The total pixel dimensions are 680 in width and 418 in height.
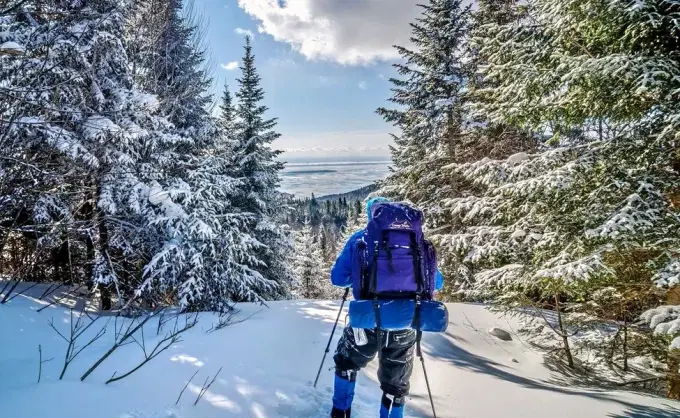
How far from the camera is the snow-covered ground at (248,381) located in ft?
9.62

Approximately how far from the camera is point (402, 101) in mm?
13852

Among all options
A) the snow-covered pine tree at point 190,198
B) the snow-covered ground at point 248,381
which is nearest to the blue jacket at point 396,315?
the snow-covered ground at point 248,381

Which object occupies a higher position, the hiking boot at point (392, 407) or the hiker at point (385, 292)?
the hiker at point (385, 292)

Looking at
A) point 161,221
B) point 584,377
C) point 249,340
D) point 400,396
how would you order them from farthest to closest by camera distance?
point 161,221 < point 584,377 < point 249,340 < point 400,396

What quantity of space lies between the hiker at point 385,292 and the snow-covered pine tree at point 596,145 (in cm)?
231

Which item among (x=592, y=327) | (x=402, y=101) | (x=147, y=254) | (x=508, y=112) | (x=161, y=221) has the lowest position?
(x=592, y=327)

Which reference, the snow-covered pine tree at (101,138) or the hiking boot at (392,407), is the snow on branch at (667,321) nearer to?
the hiking boot at (392,407)

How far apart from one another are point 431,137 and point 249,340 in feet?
32.7

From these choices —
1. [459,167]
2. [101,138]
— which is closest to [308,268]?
[459,167]

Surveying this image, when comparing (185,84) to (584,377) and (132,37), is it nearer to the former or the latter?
(132,37)

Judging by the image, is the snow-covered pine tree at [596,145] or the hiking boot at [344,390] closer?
the hiking boot at [344,390]

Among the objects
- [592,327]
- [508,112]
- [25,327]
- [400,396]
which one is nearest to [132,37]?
[25,327]

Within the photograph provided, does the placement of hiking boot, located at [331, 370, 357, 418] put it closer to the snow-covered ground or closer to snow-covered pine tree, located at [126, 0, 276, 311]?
the snow-covered ground

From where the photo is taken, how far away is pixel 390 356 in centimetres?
302
